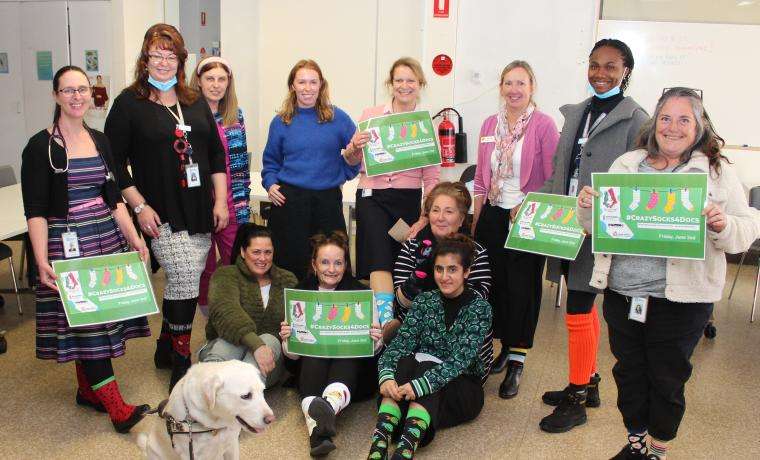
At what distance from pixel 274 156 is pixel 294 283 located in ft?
2.39

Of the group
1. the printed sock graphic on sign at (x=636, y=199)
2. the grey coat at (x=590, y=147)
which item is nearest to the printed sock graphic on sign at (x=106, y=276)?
the grey coat at (x=590, y=147)

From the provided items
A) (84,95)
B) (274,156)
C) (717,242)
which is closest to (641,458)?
(717,242)

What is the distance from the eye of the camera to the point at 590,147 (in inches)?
106

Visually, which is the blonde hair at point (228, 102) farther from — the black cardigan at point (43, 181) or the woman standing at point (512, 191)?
the woman standing at point (512, 191)

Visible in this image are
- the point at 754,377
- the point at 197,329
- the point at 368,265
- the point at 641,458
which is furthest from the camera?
the point at 197,329

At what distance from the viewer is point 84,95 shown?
2.60 meters

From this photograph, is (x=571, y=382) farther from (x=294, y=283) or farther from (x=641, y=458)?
(x=294, y=283)

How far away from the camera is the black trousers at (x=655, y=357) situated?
231cm

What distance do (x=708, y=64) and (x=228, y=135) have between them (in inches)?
170

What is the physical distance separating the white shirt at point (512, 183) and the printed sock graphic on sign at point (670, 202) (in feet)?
3.12

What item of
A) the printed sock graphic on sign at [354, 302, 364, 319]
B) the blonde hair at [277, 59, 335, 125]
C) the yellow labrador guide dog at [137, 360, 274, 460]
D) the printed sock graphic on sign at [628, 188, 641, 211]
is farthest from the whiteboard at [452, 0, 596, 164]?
the yellow labrador guide dog at [137, 360, 274, 460]

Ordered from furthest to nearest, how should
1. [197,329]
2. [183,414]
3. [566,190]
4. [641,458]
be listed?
[197,329]
[566,190]
[641,458]
[183,414]

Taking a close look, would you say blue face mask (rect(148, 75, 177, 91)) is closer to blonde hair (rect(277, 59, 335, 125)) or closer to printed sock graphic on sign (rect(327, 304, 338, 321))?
blonde hair (rect(277, 59, 335, 125))

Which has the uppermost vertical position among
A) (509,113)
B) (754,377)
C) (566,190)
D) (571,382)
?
(509,113)
